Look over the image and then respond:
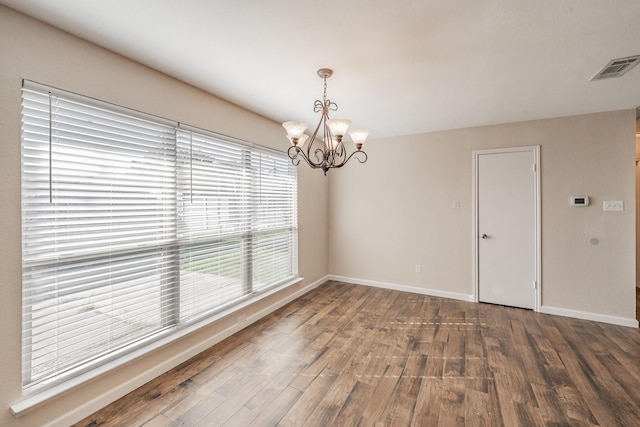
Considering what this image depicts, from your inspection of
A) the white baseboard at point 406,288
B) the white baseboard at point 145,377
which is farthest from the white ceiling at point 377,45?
the white baseboard at point 406,288

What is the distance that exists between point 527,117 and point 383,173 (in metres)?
2.02

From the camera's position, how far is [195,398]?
6.66 ft

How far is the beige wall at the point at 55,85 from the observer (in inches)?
61.7

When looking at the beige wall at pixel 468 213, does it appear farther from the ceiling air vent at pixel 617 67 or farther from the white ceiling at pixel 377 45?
the ceiling air vent at pixel 617 67

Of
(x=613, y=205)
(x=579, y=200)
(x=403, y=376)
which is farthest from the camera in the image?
(x=579, y=200)

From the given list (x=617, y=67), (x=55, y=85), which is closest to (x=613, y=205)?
(x=617, y=67)

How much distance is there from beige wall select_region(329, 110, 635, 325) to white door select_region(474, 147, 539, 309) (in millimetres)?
121

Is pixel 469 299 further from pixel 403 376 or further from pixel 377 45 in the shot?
pixel 377 45

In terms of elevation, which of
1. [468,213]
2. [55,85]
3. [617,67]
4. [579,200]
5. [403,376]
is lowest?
[403,376]

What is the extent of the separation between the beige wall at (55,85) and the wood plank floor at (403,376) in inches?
7.8

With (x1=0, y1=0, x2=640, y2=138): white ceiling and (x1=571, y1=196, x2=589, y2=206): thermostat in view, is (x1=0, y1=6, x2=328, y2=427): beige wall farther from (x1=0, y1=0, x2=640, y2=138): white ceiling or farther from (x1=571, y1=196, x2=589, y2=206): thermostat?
(x1=571, y1=196, x2=589, y2=206): thermostat

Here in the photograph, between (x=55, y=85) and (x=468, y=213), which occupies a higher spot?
(x=55, y=85)

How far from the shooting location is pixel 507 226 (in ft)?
12.5

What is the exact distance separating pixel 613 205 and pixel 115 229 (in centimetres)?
522
